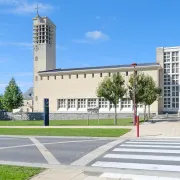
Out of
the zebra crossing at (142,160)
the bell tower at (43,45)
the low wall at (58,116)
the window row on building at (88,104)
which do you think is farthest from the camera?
the bell tower at (43,45)

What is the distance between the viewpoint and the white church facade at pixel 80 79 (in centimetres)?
5319

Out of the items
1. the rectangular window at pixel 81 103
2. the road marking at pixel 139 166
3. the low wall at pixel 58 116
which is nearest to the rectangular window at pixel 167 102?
the low wall at pixel 58 116

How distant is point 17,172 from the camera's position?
7586 millimetres

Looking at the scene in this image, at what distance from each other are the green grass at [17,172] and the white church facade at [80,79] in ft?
124

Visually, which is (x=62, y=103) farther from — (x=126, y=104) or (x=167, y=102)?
(x=167, y=102)

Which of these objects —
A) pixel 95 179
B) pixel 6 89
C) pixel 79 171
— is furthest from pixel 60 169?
pixel 6 89

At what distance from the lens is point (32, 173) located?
24.5 ft

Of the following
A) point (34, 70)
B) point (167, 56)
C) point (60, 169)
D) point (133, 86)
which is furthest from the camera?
point (34, 70)

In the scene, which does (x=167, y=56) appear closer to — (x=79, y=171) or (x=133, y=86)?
Answer: (x=133, y=86)

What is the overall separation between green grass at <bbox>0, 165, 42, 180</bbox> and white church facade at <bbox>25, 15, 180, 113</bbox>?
37.9 metres

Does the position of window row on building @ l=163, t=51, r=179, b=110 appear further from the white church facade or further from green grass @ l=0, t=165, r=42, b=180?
green grass @ l=0, t=165, r=42, b=180

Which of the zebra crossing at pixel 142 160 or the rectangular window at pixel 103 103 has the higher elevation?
the rectangular window at pixel 103 103

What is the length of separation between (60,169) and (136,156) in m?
3.11

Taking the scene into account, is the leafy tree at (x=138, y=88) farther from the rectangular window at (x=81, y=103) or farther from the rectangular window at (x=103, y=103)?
the rectangular window at (x=81, y=103)
